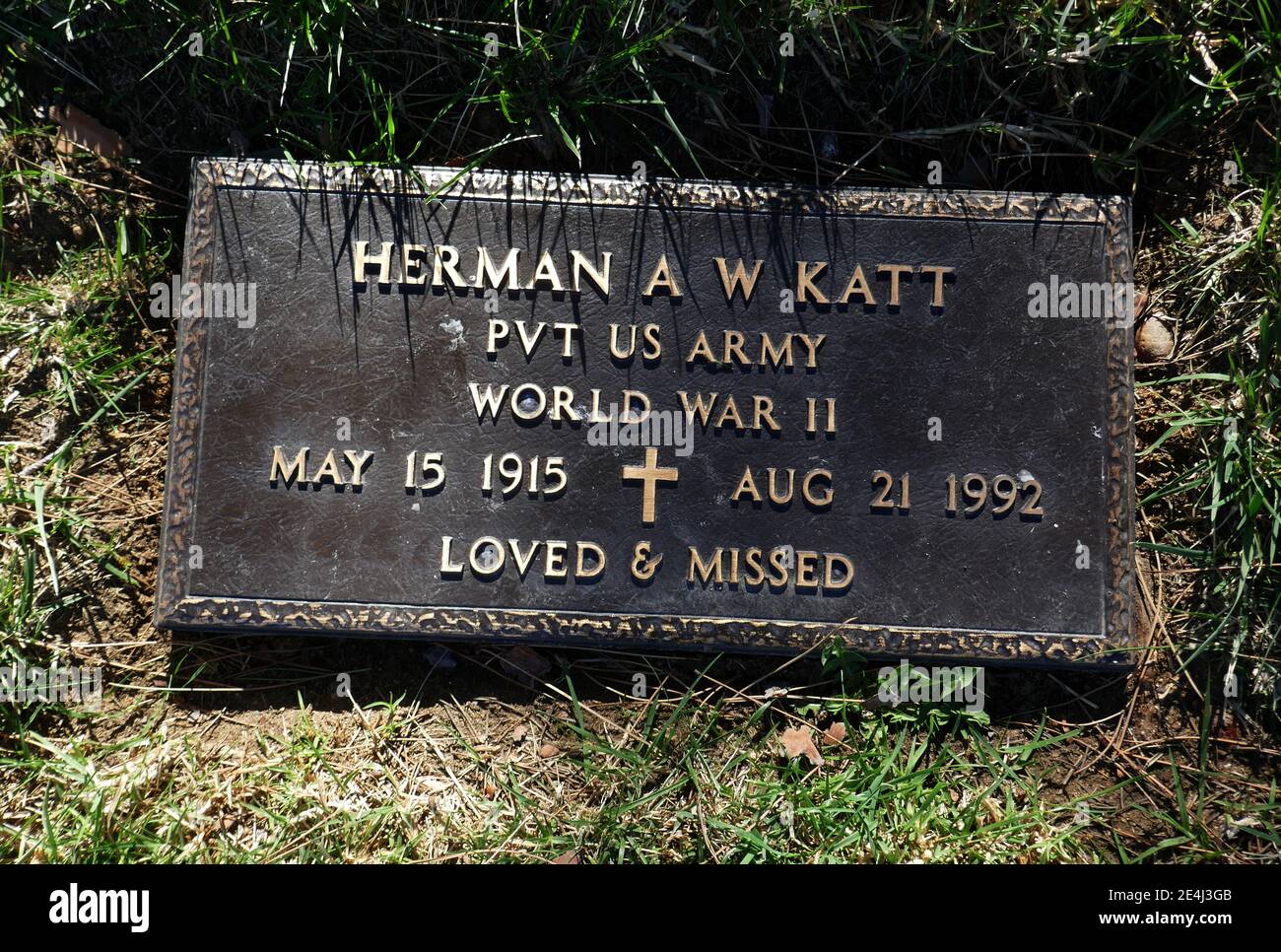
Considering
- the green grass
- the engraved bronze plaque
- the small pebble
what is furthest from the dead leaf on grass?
the small pebble

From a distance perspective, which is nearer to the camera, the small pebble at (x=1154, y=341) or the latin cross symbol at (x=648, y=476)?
the latin cross symbol at (x=648, y=476)

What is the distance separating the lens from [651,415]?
258 cm

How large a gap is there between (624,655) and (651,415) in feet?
2.46

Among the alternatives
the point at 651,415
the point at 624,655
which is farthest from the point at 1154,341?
the point at 624,655

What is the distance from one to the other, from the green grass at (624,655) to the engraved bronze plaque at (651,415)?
241mm

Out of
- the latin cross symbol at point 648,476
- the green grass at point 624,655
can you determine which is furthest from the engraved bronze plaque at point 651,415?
the green grass at point 624,655

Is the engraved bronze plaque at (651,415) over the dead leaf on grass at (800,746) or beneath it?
over

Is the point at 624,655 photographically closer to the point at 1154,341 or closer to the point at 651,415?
the point at 651,415

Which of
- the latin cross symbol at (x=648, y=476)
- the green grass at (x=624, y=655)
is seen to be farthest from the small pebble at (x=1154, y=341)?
the latin cross symbol at (x=648, y=476)

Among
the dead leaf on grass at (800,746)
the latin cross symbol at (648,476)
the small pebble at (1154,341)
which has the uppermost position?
the small pebble at (1154,341)

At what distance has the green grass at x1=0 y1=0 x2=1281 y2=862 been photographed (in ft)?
8.49

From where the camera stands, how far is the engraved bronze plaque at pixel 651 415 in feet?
8.36

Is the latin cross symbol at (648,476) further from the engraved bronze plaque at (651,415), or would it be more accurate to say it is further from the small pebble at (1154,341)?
the small pebble at (1154,341)

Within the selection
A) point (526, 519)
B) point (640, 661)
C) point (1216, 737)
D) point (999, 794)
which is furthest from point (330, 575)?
point (1216, 737)
